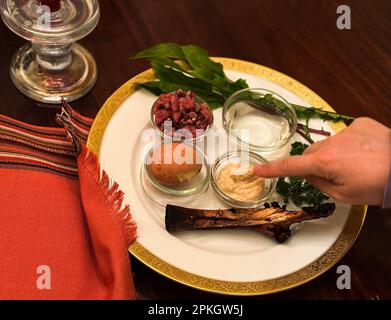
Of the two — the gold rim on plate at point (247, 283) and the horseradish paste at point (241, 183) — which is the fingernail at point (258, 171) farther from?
the gold rim on plate at point (247, 283)

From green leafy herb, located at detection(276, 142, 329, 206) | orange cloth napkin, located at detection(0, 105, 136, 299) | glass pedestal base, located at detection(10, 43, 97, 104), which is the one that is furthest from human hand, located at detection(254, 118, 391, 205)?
glass pedestal base, located at detection(10, 43, 97, 104)

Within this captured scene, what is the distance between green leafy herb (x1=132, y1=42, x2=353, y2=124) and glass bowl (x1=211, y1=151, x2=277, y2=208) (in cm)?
14

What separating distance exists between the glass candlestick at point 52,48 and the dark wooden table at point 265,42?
0.02 metres

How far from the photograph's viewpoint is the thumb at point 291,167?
0.98 m

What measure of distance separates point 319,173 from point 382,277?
274mm

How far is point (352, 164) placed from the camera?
0.95 m

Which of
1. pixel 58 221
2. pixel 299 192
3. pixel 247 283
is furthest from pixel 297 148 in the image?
pixel 58 221

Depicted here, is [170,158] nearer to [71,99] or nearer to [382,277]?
[71,99]

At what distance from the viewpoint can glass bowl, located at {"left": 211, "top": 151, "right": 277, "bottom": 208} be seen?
1.10 metres

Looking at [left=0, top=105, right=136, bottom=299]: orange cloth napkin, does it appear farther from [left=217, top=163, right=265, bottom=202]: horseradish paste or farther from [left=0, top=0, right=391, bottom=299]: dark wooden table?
[left=217, top=163, right=265, bottom=202]: horseradish paste

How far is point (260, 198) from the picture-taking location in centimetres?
112

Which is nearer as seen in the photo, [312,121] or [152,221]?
[152,221]

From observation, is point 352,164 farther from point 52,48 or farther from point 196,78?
point 52,48
